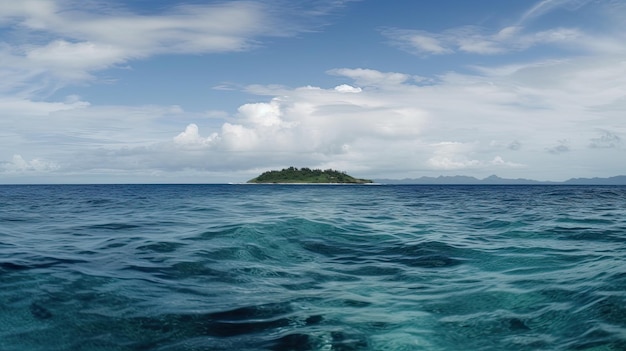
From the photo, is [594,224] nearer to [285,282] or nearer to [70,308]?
[285,282]

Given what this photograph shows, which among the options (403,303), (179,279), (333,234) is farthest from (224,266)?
(333,234)

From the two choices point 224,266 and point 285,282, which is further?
point 224,266

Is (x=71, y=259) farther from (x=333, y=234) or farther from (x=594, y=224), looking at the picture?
(x=594, y=224)

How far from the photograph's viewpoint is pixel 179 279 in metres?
14.1

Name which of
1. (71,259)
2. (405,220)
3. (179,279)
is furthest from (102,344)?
(405,220)

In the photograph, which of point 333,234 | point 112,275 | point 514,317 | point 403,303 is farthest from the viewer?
point 333,234

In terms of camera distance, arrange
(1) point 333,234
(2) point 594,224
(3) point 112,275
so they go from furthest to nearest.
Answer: (2) point 594,224, (1) point 333,234, (3) point 112,275

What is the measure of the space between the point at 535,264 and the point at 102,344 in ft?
44.0

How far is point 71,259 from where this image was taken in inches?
642

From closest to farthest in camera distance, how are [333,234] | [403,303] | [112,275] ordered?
[403,303]
[112,275]
[333,234]

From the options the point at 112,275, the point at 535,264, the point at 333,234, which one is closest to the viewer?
the point at 112,275

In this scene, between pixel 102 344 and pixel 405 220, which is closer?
pixel 102 344

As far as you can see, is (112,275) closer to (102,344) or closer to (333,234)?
(102,344)

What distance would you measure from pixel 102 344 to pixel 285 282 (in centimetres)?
618
